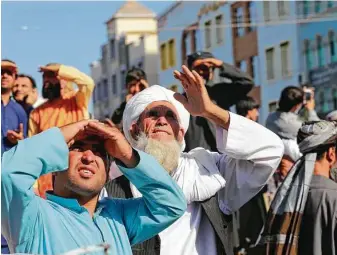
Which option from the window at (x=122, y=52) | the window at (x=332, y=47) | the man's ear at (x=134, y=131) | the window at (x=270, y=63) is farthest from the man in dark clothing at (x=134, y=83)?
the window at (x=122, y=52)

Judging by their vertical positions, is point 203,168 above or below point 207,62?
below

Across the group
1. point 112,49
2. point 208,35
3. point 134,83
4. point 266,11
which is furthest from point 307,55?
point 134,83

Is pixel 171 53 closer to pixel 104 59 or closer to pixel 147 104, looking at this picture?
pixel 104 59

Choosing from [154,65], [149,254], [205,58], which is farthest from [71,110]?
[154,65]

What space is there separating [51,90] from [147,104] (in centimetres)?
338

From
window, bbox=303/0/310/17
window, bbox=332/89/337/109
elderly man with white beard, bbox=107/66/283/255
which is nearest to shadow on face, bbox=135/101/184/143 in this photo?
elderly man with white beard, bbox=107/66/283/255

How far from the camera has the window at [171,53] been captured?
58812 millimetres

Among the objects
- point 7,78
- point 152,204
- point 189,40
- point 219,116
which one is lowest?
point 152,204

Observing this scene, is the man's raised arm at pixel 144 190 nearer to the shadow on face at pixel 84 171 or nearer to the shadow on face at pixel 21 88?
the shadow on face at pixel 84 171

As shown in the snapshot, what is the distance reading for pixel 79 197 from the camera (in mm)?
4656

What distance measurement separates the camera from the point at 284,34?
156ft

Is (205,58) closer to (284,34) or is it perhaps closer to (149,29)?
(284,34)

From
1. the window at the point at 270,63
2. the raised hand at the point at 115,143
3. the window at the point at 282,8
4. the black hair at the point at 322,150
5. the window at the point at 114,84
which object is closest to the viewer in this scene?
the raised hand at the point at 115,143

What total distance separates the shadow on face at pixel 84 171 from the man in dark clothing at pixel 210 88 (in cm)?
360
